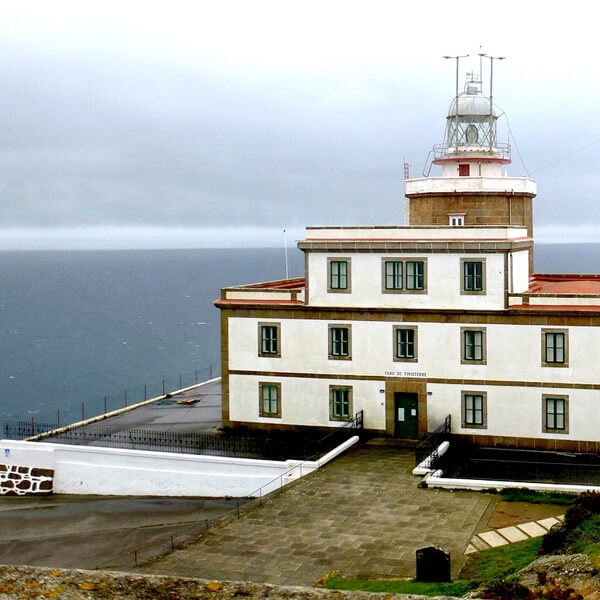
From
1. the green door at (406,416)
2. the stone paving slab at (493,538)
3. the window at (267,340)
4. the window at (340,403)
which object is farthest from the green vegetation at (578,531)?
the window at (267,340)

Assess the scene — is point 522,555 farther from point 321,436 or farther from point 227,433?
point 227,433

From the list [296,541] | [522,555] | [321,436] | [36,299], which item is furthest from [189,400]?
[36,299]

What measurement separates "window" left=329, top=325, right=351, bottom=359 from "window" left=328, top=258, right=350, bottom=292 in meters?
1.41

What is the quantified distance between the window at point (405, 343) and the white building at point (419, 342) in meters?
0.04

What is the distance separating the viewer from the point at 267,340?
33.6 metres

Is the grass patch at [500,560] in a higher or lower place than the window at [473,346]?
lower

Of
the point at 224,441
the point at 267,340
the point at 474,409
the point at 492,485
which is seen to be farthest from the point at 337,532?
the point at 267,340

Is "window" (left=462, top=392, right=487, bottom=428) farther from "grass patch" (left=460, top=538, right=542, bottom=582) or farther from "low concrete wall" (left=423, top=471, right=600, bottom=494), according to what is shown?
"grass patch" (left=460, top=538, right=542, bottom=582)

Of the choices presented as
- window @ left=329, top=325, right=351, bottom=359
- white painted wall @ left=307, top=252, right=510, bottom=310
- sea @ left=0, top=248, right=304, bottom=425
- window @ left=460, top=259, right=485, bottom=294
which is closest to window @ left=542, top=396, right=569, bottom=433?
white painted wall @ left=307, top=252, right=510, bottom=310

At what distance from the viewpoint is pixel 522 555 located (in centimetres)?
1938

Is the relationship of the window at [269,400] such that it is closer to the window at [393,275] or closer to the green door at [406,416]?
the green door at [406,416]

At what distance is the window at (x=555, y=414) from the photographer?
29984 millimetres

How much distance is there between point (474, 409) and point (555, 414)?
8.90ft

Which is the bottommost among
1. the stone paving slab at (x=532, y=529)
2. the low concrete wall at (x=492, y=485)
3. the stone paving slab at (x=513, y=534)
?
the stone paving slab at (x=513, y=534)
